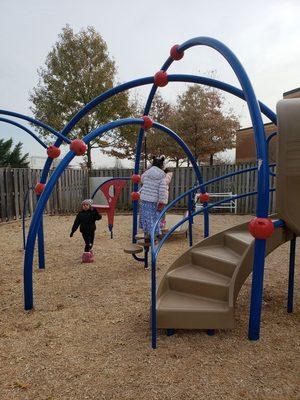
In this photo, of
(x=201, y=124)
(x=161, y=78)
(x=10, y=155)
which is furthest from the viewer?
(x=10, y=155)

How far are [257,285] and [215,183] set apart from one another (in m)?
11.4

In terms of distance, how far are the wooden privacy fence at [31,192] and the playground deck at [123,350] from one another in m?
5.73

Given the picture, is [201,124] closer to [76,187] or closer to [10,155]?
[76,187]

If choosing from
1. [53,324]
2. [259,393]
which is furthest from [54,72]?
[259,393]

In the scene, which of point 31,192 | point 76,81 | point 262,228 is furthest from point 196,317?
point 76,81

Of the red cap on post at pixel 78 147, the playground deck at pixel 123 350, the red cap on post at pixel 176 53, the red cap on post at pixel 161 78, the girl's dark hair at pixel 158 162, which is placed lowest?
the playground deck at pixel 123 350

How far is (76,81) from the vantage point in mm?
16578

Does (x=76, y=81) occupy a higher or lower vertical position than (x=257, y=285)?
higher

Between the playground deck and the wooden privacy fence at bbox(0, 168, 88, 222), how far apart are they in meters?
5.73

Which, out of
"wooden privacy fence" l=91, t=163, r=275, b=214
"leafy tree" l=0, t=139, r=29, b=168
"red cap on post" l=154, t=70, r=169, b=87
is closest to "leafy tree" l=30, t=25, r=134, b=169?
"wooden privacy fence" l=91, t=163, r=275, b=214

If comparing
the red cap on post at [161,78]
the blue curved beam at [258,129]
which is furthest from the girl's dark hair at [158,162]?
the blue curved beam at [258,129]

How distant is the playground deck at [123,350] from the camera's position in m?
2.33

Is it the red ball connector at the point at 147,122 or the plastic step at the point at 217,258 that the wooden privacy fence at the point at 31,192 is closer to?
the red ball connector at the point at 147,122

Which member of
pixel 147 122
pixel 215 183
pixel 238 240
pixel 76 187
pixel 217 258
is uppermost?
pixel 147 122
